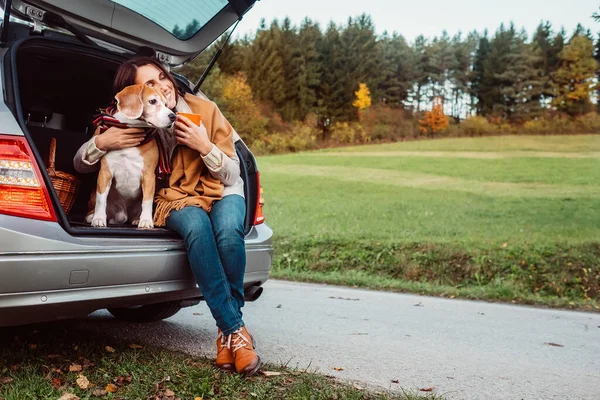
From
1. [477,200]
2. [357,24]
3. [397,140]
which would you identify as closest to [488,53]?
[357,24]

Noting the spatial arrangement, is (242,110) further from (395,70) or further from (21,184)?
(21,184)

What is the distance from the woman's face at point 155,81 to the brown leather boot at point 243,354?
51.0 inches

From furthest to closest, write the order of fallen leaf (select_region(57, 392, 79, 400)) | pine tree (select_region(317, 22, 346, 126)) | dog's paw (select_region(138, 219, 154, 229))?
1. pine tree (select_region(317, 22, 346, 126))
2. dog's paw (select_region(138, 219, 154, 229))
3. fallen leaf (select_region(57, 392, 79, 400))

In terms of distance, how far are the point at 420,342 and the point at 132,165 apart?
2.22 m

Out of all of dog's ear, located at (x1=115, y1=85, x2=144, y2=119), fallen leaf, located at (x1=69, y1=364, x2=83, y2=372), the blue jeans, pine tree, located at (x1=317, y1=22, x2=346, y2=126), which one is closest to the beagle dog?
dog's ear, located at (x1=115, y1=85, x2=144, y2=119)

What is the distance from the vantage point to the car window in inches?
136

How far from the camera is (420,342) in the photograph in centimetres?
400

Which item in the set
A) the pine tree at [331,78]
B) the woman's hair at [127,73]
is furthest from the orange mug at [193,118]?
the pine tree at [331,78]

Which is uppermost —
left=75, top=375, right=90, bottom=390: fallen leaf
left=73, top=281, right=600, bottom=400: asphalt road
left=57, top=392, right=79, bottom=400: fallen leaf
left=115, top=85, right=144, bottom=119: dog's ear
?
left=115, top=85, right=144, bottom=119: dog's ear

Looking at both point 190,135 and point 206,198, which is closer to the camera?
point 190,135

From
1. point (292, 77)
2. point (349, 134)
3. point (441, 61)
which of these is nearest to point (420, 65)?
point (441, 61)

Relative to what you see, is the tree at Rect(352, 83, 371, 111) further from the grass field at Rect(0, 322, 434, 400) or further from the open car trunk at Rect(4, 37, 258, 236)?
the grass field at Rect(0, 322, 434, 400)

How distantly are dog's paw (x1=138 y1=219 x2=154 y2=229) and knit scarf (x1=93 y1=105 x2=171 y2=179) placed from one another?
260mm

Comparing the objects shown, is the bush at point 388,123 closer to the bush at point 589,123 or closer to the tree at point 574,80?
the tree at point 574,80
